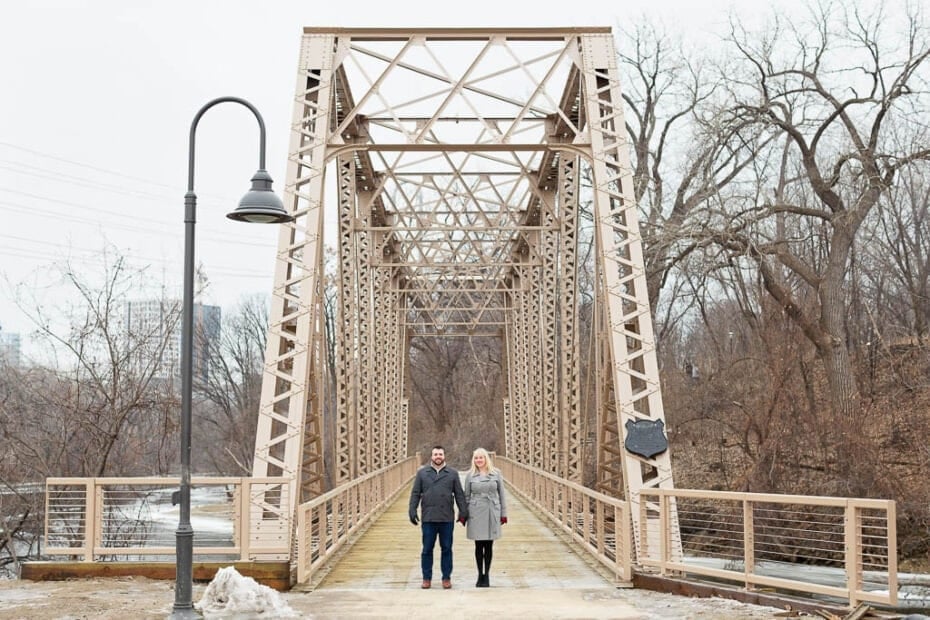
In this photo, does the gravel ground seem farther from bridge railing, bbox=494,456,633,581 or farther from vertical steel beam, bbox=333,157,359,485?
vertical steel beam, bbox=333,157,359,485

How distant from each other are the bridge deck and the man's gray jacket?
2.62 feet

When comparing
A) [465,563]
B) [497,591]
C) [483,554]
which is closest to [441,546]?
[483,554]

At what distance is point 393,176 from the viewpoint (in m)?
23.0

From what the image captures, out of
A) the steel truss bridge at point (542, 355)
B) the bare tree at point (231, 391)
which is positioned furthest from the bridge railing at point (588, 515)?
the bare tree at point (231, 391)

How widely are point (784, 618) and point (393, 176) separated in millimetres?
16166

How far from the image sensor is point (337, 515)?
1442cm

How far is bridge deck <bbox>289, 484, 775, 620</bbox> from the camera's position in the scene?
913 centimetres

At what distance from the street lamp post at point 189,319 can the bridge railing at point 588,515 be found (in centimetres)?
476

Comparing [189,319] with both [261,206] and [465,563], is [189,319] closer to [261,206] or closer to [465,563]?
[261,206]

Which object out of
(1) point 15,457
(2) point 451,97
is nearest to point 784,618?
(2) point 451,97

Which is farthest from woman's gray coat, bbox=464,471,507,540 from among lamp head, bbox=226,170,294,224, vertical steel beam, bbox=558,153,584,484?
vertical steel beam, bbox=558,153,584,484

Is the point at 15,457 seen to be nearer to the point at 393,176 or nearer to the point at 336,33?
the point at 393,176

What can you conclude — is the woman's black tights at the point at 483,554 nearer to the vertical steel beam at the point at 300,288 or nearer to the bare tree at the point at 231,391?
the vertical steel beam at the point at 300,288

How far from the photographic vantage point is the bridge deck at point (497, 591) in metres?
9.13
